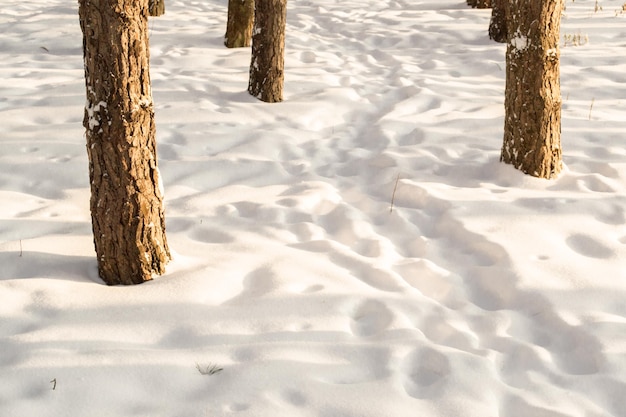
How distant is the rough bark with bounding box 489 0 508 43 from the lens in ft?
26.7

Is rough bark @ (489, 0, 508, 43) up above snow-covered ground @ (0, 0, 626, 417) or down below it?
above

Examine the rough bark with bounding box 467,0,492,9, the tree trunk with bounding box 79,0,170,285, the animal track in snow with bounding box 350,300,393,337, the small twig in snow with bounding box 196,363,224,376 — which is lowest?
the small twig in snow with bounding box 196,363,224,376

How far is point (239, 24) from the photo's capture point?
26.5ft

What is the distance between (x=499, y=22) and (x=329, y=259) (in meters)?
5.76

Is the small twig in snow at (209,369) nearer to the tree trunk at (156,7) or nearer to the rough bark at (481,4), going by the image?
the tree trunk at (156,7)

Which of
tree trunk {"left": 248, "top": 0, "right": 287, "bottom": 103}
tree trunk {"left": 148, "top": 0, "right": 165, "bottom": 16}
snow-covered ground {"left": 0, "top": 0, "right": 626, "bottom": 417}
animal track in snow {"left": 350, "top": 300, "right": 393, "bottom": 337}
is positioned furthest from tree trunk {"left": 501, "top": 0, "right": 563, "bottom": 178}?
tree trunk {"left": 148, "top": 0, "right": 165, "bottom": 16}

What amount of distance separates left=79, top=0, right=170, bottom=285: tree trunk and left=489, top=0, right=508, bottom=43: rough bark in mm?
6173

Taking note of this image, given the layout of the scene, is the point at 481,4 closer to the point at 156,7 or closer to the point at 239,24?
the point at 239,24

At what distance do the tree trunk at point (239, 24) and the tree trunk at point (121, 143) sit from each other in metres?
5.27

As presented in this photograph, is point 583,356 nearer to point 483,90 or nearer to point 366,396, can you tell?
point 366,396

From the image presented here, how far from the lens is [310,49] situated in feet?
27.3

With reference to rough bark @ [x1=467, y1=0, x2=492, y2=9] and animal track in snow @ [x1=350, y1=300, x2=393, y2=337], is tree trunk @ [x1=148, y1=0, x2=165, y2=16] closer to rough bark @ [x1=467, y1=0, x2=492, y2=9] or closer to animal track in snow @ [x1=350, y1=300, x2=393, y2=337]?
rough bark @ [x1=467, y1=0, x2=492, y2=9]

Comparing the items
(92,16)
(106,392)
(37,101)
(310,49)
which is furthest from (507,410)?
(310,49)

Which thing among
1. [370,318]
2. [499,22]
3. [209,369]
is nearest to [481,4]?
[499,22]
